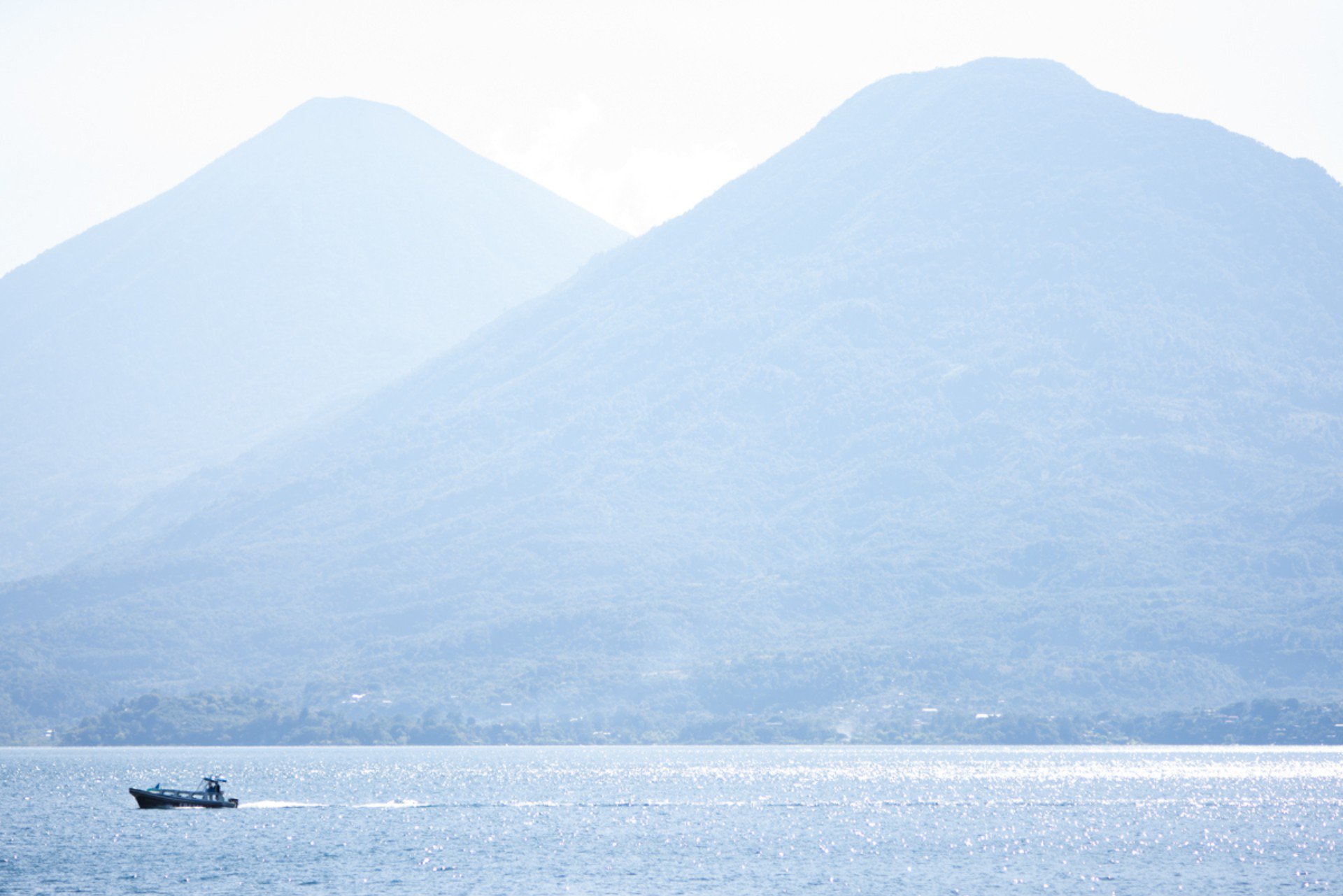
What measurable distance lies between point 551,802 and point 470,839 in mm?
30931

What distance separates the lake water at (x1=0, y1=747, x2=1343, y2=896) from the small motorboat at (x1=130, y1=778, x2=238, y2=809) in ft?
3.65

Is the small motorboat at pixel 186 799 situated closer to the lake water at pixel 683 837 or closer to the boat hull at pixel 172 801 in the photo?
the boat hull at pixel 172 801

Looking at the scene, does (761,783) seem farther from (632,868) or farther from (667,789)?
(632,868)

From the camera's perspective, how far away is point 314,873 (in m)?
96.2

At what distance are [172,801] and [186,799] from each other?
1.01 m

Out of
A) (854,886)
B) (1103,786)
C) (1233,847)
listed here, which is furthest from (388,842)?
(1103,786)

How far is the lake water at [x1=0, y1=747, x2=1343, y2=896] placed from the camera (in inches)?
3669

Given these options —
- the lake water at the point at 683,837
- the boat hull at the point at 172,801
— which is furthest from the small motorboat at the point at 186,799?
the lake water at the point at 683,837

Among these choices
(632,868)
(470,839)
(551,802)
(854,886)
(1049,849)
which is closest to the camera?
(854,886)

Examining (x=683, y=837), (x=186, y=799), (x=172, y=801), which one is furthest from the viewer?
(x=186, y=799)

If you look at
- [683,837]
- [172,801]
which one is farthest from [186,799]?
[683,837]

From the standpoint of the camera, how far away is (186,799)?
435 feet

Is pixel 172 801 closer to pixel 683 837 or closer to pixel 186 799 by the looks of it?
pixel 186 799

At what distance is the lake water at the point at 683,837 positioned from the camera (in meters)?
93.2
